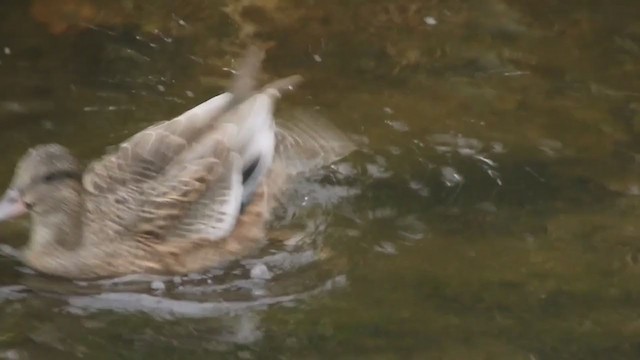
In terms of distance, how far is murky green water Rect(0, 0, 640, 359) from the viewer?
4.40 meters

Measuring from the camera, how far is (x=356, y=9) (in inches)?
270

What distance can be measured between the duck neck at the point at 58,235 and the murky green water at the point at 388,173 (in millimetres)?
74

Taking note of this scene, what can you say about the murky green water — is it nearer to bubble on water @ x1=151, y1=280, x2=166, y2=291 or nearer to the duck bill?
bubble on water @ x1=151, y1=280, x2=166, y2=291

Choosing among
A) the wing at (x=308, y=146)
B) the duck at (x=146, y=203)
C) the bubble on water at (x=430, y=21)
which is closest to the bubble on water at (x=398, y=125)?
the wing at (x=308, y=146)

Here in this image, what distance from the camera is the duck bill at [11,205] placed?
4.58m

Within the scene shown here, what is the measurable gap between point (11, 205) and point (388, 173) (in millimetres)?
1659

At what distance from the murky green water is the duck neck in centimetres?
7

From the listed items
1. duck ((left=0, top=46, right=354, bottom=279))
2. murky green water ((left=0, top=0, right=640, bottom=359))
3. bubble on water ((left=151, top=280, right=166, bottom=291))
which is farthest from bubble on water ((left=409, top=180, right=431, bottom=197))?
bubble on water ((left=151, top=280, right=166, bottom=291))

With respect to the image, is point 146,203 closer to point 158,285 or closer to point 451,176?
point 158,285

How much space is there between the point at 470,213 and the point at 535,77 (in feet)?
4.38

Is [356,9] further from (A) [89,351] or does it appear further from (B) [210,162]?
(A) [89,351]

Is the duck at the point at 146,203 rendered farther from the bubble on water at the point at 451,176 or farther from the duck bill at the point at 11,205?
the bubble on water at the point at 451,176

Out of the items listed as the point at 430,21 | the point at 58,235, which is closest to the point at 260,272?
the point at 58,235

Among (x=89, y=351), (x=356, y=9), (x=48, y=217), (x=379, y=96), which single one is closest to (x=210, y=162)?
(x=48, y=217)
